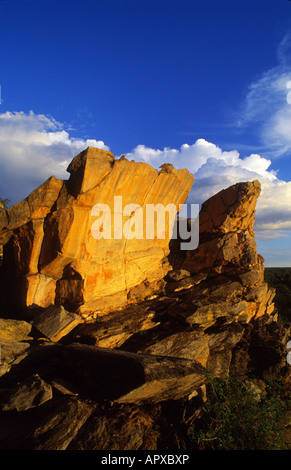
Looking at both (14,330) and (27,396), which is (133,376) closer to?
(27,396)

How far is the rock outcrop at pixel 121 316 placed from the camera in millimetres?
9531

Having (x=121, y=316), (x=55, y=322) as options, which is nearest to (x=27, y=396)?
(x=55, y=322)

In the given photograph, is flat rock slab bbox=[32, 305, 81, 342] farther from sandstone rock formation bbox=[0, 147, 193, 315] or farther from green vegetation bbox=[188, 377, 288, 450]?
green vegetation bbox=[188, 377, 288, 450]

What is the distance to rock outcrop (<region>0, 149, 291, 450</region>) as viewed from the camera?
953cm

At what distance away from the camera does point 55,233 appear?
1694 centimetres

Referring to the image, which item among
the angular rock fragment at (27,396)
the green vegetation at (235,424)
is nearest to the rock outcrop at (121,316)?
the angular rock fragment at (27,396)

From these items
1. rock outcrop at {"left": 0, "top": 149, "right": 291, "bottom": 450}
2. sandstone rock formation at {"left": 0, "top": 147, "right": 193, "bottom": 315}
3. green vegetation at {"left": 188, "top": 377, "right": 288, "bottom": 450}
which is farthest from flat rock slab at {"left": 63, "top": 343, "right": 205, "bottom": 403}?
sandstone rock formation at {"left": 0, "top": 147, "right": 193, "bottom": 315}

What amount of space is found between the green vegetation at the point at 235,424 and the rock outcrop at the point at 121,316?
680 millimetres

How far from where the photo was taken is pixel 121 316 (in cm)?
1692

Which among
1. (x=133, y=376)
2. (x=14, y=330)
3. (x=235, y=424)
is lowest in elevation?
(x=235, y=424)

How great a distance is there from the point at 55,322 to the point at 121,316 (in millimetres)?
4311

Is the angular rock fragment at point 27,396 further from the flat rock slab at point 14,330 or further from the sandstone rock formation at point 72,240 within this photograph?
the sandstone rock formation at point 72,240
